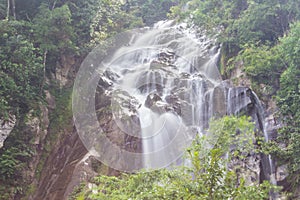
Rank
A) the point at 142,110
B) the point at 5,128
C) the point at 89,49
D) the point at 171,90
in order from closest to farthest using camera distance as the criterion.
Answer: the point at 5,128 < the point at 142,110 < the point at 171,90 < the point at 89,49

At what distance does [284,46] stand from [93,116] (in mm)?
6424

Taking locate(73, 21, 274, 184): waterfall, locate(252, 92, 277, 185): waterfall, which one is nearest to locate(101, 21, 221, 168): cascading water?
locate(73, 21, 274, 184): waterfall

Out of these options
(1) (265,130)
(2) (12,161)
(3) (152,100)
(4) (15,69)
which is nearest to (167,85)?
(3) (152,100)

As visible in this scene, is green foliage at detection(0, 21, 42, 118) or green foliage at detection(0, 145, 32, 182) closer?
green foliage at detection(0, 145, 32, 182)

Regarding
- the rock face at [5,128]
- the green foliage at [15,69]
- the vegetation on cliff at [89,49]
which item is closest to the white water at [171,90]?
the vegetation on cliff at [89,49]

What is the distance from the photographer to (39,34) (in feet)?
33.3

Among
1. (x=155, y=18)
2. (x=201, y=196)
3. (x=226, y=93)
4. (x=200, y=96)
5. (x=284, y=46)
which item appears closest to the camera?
(x=201, y=196)

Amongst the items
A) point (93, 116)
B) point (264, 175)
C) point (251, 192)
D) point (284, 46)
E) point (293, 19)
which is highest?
point (293, 19)

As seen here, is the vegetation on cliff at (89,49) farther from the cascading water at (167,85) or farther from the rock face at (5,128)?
the cascading water at (167,85)

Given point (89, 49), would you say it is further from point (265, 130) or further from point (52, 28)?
point (265, 130)

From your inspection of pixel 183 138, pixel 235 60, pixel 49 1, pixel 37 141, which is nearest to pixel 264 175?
pixel 183 138

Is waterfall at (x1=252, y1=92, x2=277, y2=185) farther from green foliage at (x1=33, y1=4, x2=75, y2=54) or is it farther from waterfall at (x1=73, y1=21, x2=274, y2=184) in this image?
green foliage at (x1=33, y1=4, x2=75, y2=54)

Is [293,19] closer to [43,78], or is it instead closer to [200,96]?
[200,96]

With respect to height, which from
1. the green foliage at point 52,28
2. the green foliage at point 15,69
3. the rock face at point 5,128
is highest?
the green foliage at point 52,28
